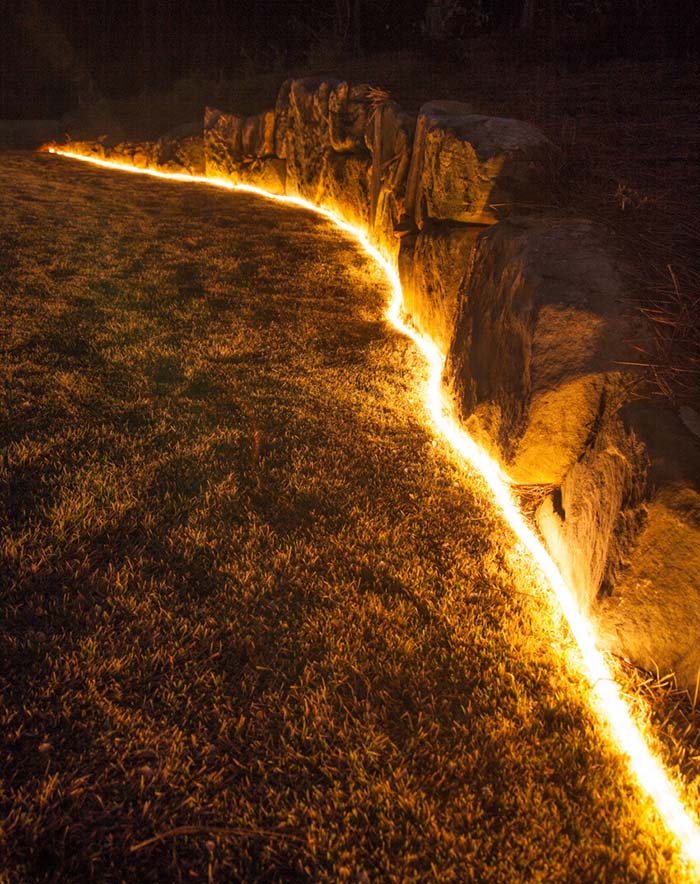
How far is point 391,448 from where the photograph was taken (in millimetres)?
3867

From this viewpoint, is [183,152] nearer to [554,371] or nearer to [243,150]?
[243,150]

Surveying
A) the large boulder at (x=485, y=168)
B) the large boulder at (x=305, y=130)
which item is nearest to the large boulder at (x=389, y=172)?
the large boulder at (x=485, y=168)

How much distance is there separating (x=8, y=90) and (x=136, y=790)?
1110 inches

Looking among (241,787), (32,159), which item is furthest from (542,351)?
(32,159)

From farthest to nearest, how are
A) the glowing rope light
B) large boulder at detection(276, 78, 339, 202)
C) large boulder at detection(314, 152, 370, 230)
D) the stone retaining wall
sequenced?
large boulder at detection(276, 78, 339, 202), large boulder at detection(314, 152, 370, 230), the stone retaining wall, the glowing rope light

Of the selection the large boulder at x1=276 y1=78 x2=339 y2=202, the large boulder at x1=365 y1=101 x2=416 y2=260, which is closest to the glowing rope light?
the large boulder at x1=365 y1=101 x2=416 y2=260

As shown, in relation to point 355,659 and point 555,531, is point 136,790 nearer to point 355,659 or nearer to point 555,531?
point 355,659

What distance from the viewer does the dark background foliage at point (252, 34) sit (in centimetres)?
880

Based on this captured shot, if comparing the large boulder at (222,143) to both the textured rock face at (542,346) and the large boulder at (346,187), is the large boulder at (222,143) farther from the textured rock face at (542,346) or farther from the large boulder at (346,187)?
the textured rock face at (542,346)

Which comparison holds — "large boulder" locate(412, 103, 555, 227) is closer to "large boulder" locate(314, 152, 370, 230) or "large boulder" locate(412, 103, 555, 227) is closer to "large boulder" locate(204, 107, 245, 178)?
"large boulder" locate(314, 152, 370, 230)

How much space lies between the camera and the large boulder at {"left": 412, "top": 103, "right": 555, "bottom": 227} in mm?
4395

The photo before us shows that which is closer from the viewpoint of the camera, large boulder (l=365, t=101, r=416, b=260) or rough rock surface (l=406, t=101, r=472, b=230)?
rough rock surface (l=406, t=101, r=472, b=230)

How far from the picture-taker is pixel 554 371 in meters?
3.06

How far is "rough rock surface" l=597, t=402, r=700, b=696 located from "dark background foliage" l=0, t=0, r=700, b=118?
323 inches
